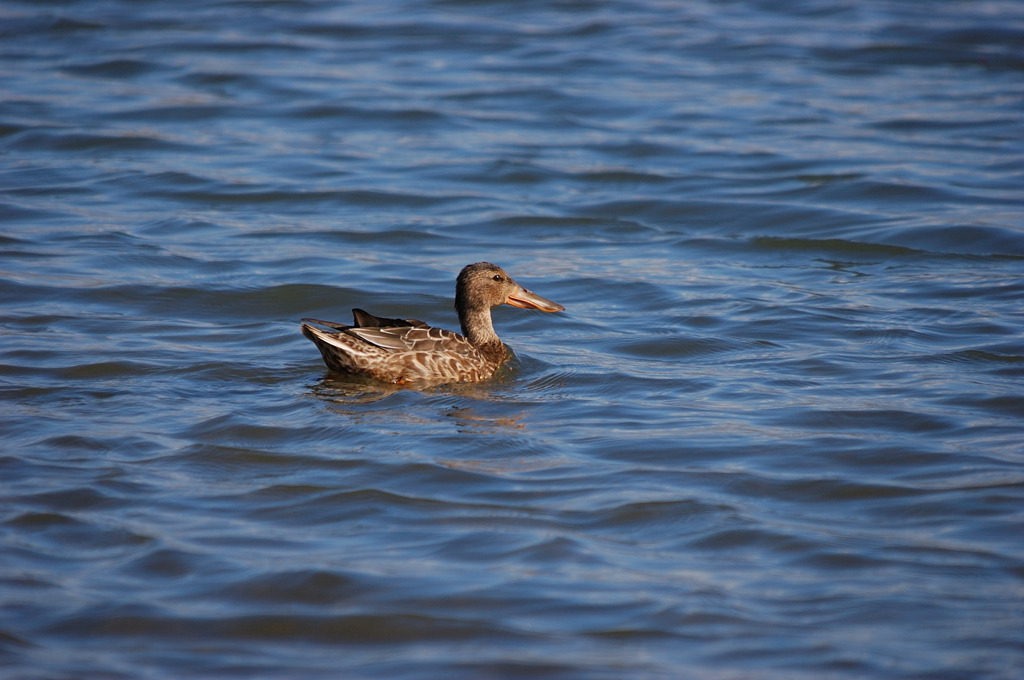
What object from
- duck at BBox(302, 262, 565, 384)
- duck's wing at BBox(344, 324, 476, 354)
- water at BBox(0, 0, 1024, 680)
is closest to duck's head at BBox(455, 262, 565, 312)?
duck at BBox(302, 262, 565, 384)

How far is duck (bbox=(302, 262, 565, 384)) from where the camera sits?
7285 millimetres

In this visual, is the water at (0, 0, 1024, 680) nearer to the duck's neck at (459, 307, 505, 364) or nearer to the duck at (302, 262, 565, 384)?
the duck at (302, 262, 565, 384)

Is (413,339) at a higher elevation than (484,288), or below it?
below

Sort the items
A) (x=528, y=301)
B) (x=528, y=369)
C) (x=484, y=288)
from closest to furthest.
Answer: (x=528, y=369) → (x=484, y=288) → (x=528, y=301)

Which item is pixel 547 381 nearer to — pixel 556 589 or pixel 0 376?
pixel 556 589

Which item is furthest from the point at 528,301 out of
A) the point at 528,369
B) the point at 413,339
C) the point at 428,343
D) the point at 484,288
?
the point at 413,339

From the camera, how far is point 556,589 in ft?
16.2

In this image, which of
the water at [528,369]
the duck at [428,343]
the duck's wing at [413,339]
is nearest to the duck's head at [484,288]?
the duck at [428,343]

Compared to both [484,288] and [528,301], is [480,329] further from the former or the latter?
[528,301]

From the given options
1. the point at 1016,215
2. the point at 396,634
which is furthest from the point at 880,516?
the point at 1016,215

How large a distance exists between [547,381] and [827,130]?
7.82 m

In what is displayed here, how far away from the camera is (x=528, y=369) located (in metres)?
7.93

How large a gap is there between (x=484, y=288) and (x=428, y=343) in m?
0.72

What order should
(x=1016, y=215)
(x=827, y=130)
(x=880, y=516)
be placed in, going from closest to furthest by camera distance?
1. (x=880, y=516)
2. (x=1016, y=215)
3. (x=827, y=130)
